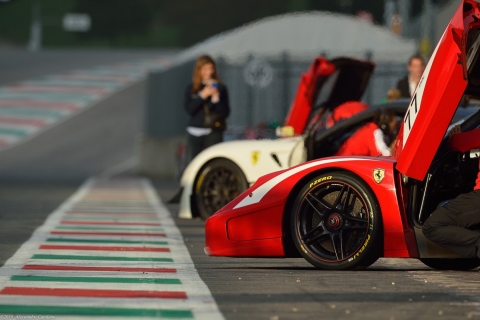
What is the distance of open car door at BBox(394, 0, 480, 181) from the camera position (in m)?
8.07

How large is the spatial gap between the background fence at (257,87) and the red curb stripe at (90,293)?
19428 mm

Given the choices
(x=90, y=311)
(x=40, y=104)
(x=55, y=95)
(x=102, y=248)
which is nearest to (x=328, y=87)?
Answer: (x=102, y=248)

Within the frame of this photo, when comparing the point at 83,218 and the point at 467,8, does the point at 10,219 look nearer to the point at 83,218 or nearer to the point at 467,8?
the point at 83,218

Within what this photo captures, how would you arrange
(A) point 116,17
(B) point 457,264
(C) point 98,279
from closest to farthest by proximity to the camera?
1. (C) point 98,279
2. (B) point 457,264
3. (A) point 116,17

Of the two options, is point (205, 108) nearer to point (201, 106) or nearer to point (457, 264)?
point (201, 106)

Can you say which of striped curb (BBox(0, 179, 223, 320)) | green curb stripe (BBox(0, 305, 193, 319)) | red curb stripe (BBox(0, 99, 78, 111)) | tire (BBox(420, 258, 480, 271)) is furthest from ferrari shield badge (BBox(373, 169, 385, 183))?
red curb stripe (BBox(0, 99, 78, 111))

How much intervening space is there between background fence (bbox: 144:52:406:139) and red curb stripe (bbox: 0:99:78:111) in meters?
15.8

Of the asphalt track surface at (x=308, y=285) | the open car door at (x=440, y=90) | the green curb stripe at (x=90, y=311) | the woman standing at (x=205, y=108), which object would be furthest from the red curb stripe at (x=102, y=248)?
the woman standing at (x=205, y=108)

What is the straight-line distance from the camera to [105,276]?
27.0 ft

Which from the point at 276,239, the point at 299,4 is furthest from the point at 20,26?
the point at 276,239

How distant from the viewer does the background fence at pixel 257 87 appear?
90.0ft

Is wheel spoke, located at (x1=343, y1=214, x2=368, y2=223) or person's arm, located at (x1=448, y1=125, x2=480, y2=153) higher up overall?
person's arm, located at (x1=448, y1=125, x2=480, y2=153)

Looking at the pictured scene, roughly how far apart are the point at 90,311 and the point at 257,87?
71.7ft

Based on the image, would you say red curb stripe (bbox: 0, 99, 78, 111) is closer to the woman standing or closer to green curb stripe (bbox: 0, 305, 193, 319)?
the woman standing
